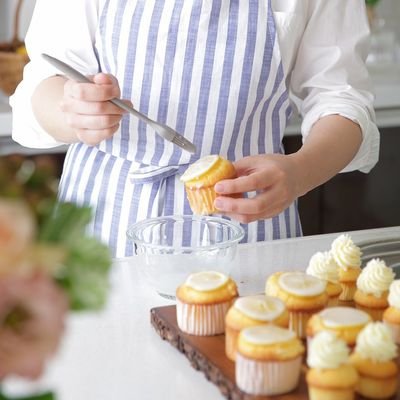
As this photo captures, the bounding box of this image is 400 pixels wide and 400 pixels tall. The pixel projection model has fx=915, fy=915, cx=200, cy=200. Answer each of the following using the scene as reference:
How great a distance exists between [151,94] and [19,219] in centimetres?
106

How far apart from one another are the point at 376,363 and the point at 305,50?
799 mm

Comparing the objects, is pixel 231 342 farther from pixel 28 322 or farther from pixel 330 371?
pixel 28 322

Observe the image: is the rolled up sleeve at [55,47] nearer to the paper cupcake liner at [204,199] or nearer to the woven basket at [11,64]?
the paper cupcake liner at [204,199]

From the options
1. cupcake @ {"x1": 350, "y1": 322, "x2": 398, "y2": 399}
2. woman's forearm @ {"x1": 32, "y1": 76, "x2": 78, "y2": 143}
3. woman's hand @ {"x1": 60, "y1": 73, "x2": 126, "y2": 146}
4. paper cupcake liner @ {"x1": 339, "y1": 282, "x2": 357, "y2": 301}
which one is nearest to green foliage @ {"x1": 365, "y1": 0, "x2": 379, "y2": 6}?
woman's forearm @ {"x1": 32, "y1": 76, "x2": 78, "y2": 143}

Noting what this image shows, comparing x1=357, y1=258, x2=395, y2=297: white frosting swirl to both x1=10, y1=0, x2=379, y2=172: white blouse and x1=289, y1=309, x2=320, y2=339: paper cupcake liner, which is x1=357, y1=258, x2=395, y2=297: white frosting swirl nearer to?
x1=289, y1=309, x2=320, y2=339: paper cupcake liner

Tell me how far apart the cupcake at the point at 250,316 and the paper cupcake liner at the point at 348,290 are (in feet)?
0.51

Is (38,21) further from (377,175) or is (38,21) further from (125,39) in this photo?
(377,175)

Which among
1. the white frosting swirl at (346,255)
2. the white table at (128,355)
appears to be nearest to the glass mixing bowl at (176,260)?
the white table at (128,355)

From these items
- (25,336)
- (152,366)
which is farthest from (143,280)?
(25,336)

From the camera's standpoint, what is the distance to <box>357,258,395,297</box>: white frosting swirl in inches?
38.0

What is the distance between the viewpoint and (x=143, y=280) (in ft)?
3.81

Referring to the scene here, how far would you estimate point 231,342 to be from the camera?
87 cm

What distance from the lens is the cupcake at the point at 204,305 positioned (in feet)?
3.06

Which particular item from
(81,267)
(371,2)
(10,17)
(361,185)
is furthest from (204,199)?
(371,2)
